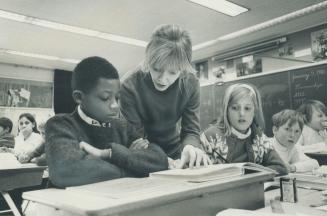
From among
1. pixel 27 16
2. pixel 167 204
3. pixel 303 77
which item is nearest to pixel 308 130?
pixel 303 77

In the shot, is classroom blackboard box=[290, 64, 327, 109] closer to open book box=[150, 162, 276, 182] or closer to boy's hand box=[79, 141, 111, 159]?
open book box=[150, 162, 276, 182]

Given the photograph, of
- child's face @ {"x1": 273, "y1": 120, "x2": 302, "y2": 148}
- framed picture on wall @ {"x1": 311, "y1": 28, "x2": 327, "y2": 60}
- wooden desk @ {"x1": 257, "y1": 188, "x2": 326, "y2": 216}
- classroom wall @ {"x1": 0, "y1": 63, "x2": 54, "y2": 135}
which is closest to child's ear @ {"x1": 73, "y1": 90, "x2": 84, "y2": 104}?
wooden desk @ {"x1": 257, "y1": 188, "x2": 326, "y2": 216}

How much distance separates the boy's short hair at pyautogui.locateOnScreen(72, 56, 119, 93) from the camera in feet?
3.74

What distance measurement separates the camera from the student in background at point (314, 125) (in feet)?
11.1

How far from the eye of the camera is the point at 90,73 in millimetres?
1152

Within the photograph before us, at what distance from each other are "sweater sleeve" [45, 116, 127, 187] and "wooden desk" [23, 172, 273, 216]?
19cm

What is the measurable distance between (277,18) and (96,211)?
442cm

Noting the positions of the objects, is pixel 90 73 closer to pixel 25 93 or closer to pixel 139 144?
pixel 139 144

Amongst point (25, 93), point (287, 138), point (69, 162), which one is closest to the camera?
point (69, 162)

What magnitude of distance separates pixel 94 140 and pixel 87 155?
0.12 metres

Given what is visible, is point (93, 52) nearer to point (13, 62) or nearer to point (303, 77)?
point (13, 62)

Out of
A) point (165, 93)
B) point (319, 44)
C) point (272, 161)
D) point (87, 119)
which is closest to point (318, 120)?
point (319, 44)

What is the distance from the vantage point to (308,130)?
340 centimetres

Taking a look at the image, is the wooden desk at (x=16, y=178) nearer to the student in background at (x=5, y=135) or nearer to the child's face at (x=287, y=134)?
the student in background at (x=5, y=135)
